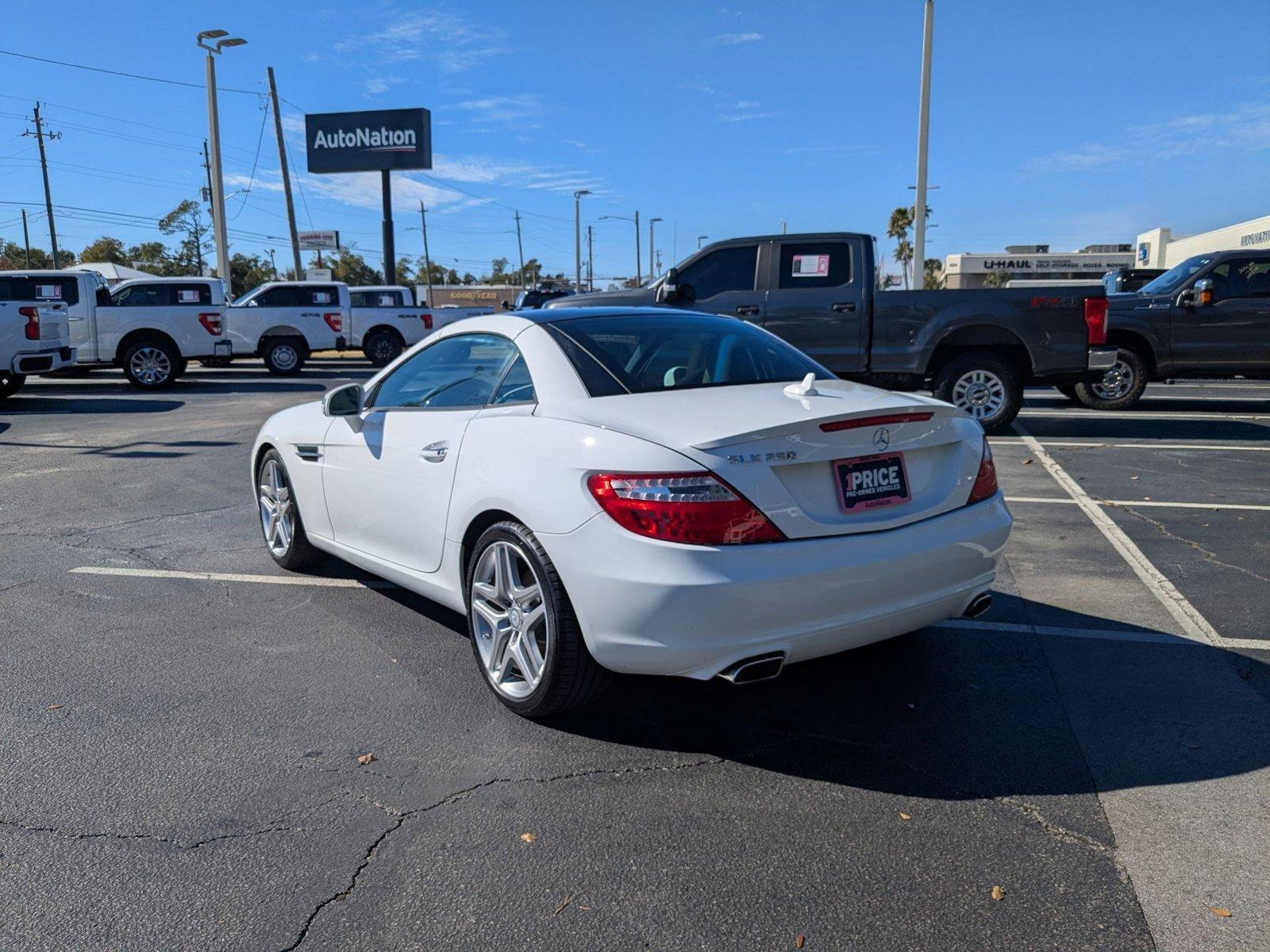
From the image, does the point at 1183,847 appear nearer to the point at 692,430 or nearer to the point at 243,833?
the point at 692,430

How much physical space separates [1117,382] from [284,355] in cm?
1606

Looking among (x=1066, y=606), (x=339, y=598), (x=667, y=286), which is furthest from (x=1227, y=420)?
(x=339, y=598)

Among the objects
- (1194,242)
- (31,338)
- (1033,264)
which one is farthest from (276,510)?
(1033,264)

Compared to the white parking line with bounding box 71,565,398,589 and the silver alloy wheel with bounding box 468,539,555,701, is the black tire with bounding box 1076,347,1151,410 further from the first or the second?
the silver alloy wheel with bounding box 468,539,555,701

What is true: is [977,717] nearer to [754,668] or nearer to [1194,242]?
[754,668]

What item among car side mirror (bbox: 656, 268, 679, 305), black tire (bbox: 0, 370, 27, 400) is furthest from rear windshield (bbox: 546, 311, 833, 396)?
black tire (bbox: 0, 370, 27, 400)

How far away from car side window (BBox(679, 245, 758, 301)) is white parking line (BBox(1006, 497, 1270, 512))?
4.42 meters

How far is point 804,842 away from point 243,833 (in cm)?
163

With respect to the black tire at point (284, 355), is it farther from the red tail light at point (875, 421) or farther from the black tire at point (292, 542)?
the red tail light at point (875, 421)

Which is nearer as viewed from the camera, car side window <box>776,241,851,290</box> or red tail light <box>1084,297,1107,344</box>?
red tail light <box>1084,297,1107,344</box>

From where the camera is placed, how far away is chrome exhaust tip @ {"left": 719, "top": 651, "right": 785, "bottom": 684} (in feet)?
10.1

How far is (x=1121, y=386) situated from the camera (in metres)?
12.9

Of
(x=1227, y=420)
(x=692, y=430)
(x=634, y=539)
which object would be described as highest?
(x=692, y=430)

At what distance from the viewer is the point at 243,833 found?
2.85 metres
